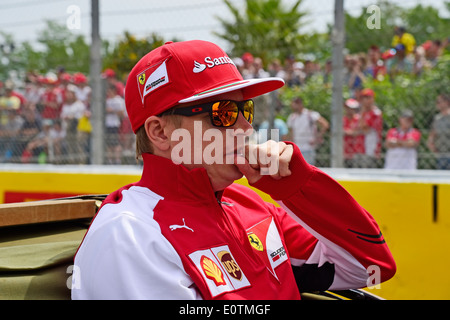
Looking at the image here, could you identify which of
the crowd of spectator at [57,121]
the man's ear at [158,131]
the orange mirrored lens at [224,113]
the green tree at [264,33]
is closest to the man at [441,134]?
the green tree at [264,33]

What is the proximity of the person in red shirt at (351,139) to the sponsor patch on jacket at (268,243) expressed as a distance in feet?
8.96

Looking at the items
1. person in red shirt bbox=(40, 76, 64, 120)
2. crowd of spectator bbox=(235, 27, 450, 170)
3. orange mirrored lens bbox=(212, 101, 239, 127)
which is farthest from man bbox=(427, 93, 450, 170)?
person in red shirt bbox=(40, 76, 64, 120)

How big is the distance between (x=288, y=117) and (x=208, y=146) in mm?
3567

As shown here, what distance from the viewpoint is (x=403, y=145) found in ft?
15.3

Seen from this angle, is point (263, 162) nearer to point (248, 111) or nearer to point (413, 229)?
point (248, 111)

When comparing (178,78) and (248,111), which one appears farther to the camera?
(248,111)

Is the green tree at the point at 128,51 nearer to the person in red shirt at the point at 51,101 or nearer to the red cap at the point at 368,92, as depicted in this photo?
the person in red shirt at the point at 51,101

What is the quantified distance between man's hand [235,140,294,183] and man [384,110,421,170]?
3.28m

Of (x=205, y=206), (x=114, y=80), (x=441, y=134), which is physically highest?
(x=114, y=80)

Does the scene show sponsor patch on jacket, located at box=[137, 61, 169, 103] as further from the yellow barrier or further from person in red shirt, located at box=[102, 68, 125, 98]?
person in red shirt, located at box=[102, 68, 125, 98]

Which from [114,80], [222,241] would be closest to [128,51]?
[114,80]

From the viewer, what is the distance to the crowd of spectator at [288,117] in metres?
4.61

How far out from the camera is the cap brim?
1536 millimetres
